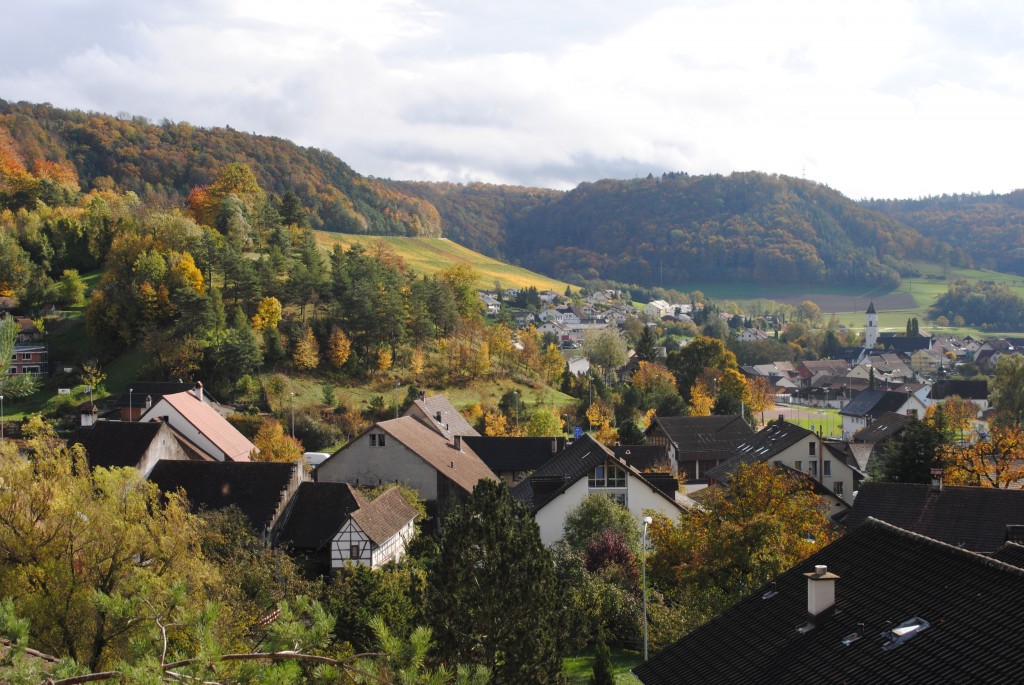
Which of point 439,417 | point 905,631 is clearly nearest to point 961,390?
point 439,417

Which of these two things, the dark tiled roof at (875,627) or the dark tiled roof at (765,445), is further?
the dark tiled roof at (765,445)

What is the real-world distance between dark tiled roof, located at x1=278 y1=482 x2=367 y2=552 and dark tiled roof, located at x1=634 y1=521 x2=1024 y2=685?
19.6m

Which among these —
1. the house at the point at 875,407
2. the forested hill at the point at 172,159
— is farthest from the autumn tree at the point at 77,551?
the forested hill at the point at 172,159

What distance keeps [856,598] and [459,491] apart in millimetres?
28424

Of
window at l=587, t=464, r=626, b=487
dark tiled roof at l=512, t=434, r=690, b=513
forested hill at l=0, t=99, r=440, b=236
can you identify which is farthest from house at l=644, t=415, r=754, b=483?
forested hill at l=0, t=99, r=440, b=236

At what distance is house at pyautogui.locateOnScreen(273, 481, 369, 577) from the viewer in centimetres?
3353

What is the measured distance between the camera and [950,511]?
111ft

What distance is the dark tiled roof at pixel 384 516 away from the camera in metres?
32.7

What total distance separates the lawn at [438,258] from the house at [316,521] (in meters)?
92.9

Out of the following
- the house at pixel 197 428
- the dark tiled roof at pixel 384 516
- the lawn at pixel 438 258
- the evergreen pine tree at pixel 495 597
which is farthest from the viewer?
the lawn at pixel 438 258

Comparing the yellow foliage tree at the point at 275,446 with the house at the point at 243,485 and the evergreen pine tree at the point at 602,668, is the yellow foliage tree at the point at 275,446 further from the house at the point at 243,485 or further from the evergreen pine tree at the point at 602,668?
the evergreen pine tree at the point at 602,668

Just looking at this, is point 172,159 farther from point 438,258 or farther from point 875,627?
point 875,627

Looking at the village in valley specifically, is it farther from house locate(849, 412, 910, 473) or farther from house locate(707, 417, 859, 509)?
house locate(849, 412, 910, 473)

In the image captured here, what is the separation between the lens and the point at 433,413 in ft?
194
